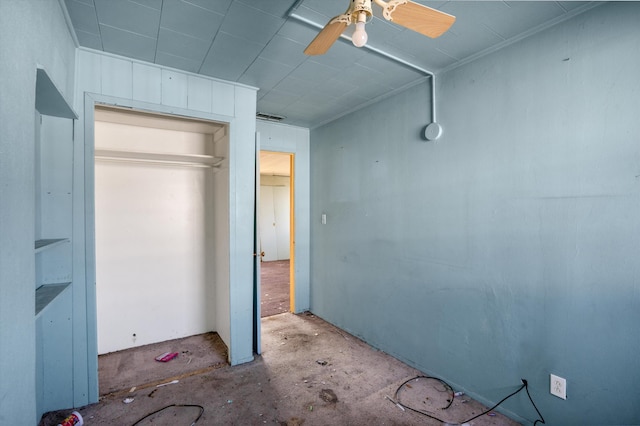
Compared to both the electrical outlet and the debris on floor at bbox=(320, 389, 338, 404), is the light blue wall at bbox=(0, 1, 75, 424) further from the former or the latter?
the electrical outlet

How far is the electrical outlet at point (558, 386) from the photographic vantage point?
1.76 m

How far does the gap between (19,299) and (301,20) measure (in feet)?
6.31

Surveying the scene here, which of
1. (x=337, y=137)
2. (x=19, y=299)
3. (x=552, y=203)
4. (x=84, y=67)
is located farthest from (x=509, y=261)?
(x=84, y=67)

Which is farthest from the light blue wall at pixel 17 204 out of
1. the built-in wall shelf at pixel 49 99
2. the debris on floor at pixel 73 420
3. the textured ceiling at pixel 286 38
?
the debris on floor at pixel 73 420

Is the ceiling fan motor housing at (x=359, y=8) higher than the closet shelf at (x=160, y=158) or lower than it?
higher

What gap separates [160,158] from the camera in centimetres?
296

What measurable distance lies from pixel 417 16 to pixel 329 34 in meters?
0.39

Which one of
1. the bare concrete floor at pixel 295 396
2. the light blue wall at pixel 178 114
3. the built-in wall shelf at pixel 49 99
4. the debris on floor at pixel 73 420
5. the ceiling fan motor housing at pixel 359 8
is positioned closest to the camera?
the ceiling fan motor housing at pixel 359 8

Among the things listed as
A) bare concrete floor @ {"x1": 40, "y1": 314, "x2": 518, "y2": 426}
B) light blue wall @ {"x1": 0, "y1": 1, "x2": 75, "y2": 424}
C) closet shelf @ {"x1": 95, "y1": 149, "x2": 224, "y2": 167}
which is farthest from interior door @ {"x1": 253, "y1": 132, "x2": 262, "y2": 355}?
light blue wall @ {"x1": 0, "y1": 1, "x2": 75, "y2": 424}

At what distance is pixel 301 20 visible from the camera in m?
1.78

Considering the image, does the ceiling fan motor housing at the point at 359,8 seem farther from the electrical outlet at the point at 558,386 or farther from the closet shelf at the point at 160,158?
the electrical outlet at the point at 558,386

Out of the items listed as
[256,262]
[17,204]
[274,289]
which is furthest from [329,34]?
[274,289]

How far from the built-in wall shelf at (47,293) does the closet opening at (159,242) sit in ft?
3.24

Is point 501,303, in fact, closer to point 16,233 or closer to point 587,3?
point 587,3
